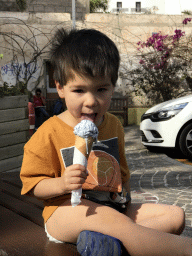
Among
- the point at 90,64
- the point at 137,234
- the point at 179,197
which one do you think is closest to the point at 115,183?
the point at 137,234

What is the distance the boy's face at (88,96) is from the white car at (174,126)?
16.8 ft

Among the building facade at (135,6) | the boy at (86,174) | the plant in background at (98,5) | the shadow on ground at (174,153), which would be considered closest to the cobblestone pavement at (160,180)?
the shadow on ground at (174,153)

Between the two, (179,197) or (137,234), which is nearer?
(137,234)

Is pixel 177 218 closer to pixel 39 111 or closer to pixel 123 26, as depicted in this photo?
pixel 39 111

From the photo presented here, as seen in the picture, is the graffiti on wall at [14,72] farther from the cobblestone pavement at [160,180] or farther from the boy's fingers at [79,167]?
the boy's fingers at [79,167]

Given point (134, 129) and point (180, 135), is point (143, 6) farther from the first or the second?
point (180, 135)

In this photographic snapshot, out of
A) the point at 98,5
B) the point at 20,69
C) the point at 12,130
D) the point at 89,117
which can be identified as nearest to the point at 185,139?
the point at 12,130

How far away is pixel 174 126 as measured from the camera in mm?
6633

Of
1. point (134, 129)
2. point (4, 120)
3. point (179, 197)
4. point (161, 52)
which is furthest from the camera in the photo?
point (161, 52)

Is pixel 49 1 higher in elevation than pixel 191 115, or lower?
higher

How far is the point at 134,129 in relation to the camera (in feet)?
39.1

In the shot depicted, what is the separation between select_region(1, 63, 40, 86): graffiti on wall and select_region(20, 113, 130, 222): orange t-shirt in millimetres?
11939

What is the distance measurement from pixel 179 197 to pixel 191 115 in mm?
2755

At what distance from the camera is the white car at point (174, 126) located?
6.61m
